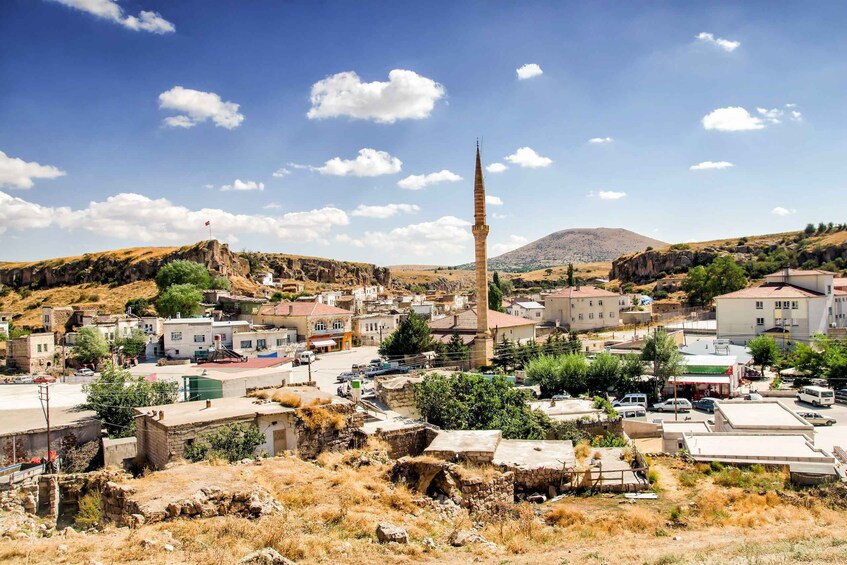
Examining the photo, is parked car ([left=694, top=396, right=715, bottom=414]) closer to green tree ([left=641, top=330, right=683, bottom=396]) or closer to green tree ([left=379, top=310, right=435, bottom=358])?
green tree ([left=641, top=330, right=683, bottom=396])

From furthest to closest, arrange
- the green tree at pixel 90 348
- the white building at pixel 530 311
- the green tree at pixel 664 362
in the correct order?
the white building at pixel 530 311, the green tree at pixel 90 348, the green tree at pixel 664 362

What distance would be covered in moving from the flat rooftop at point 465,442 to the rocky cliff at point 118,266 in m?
83.0

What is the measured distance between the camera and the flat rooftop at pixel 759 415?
18.6m

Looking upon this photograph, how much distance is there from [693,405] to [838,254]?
7857cm

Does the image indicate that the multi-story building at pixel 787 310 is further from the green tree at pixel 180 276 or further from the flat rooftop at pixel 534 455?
the green tree at pixel 180 276

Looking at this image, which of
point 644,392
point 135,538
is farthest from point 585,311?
point 135,538

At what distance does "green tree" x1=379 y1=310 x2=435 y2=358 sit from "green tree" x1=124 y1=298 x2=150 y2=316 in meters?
42.7

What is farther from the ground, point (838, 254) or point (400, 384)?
point (838, 254)

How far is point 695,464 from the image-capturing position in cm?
1470

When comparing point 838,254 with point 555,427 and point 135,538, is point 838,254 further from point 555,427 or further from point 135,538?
point 135,538

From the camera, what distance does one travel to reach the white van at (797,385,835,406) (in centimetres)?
2777

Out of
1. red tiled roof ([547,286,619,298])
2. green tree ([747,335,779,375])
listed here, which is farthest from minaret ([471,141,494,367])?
red tiled roof ([547,286,619,298])

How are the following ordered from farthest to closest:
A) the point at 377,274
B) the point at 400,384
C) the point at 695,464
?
the point at 377,274
the point at 400,384
the point at 695,464

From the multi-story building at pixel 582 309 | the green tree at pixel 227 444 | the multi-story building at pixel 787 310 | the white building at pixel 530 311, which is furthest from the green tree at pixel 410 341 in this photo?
the green tree at pixel 227 444
